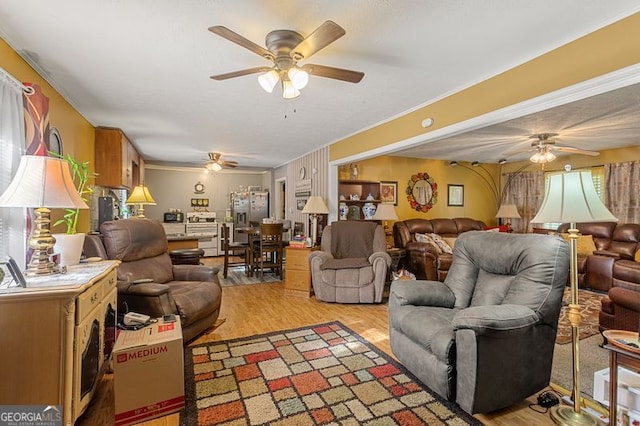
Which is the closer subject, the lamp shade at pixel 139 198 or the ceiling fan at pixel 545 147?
the lamp shade at pixel 139 198

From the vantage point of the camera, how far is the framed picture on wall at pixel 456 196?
262 inches

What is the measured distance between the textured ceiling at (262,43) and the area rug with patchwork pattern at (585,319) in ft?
6.55

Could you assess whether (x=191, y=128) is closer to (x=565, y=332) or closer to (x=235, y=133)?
(x=235, y=133)

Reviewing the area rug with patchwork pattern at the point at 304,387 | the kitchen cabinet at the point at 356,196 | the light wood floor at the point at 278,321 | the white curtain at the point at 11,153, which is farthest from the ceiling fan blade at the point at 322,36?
the kitchen cabinet at the point at 356,196

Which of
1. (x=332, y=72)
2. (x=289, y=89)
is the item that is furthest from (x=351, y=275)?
(x=332, y=72)

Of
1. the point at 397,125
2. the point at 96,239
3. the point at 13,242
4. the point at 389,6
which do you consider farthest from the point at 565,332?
the point at 13,242

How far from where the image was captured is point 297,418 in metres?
1.77

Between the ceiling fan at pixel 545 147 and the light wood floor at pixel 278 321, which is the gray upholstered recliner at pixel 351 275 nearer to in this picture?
the light wood floor at pixel 278 321

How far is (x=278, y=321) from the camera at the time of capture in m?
3.34

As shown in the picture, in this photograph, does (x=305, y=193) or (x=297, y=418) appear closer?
(x=297, y=418)

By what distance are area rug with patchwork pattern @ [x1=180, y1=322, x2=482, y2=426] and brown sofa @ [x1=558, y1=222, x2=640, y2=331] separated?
A: 206 centimetres

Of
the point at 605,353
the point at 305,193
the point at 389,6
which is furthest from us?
the point at 305,193

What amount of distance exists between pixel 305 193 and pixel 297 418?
472 cm

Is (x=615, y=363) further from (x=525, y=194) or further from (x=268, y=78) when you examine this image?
(x=525, y=194)
